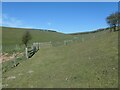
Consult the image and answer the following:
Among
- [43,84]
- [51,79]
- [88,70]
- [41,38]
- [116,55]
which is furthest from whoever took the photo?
[41,38]

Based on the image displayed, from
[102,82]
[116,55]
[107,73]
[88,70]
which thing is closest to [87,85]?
[102,82]

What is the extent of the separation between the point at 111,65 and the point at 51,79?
6257 millimetres

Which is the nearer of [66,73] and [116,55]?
[66,73]

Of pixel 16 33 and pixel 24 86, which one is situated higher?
pixel 16 33

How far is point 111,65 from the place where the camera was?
80.1 ft

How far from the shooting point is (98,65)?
2505cm

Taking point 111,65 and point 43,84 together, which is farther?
point 111,65

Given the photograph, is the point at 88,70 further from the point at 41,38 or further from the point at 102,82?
the point at 41,38

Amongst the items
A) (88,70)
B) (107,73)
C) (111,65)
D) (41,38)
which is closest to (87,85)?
(107,73)

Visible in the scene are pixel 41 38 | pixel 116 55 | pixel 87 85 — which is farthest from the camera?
pixel 41 38

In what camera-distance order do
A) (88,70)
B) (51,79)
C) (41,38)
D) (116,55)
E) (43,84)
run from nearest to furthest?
(43,84), (51,79), (88,70), (116,55), (41,38)

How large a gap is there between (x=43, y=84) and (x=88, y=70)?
5133 millimetres

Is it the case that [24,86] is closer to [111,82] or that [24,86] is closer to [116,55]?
[111,82]

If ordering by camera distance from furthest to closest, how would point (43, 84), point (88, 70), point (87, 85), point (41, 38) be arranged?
point (41, 38) < point (88, 70) < point (43, 84) < point (87, 85)
